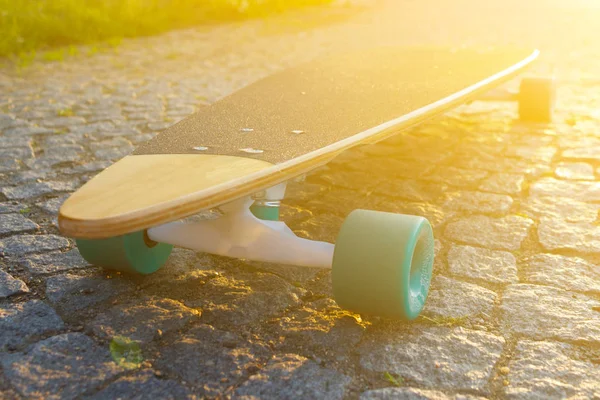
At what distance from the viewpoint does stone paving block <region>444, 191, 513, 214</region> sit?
3.03m

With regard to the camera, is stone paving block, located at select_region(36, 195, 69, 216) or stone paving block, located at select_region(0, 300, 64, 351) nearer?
stone paving block, located at select_region(0, 300, 64, 351)

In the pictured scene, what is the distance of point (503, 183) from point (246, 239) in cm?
176

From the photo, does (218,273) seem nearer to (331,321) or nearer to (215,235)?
(215,235)

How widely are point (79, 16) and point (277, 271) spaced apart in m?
6.48

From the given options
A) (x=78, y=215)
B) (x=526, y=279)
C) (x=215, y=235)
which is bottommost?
(x=526, y=279)

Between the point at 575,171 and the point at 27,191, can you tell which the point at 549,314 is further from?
the point at 27,191

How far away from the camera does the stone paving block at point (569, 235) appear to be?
2630 millimetres

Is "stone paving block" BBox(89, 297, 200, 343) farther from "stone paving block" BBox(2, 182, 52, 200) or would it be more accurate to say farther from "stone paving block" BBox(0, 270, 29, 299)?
"stone paving block" BBox(2, 182, 52, 200)

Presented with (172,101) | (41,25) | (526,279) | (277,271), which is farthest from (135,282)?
(41,25)

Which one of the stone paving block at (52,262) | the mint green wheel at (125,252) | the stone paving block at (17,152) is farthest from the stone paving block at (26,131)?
the mint green wheel at (125,252)

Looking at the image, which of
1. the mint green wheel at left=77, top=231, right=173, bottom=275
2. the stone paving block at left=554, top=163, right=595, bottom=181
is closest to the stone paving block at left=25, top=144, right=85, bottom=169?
the mint green wheel at left=77, top=231, right=173, bottom=275

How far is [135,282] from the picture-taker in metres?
2.24

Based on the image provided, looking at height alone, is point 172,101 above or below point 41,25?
below

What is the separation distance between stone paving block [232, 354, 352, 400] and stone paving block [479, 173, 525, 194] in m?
1.79
